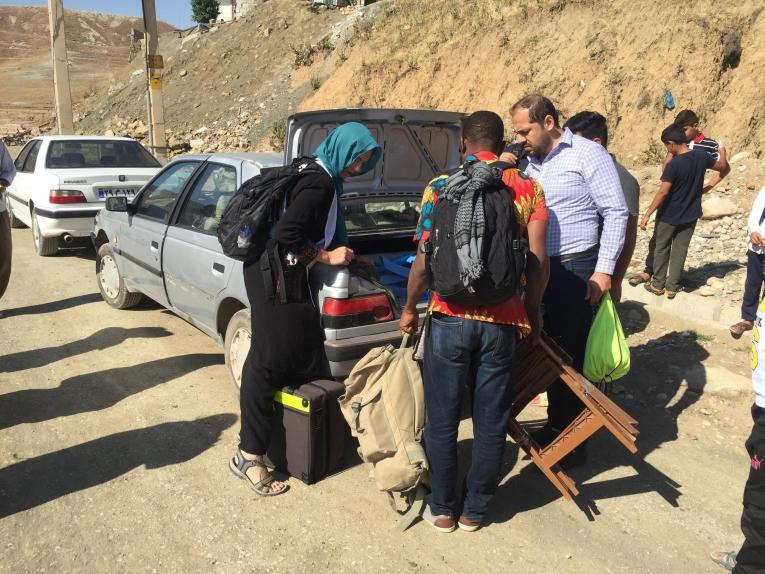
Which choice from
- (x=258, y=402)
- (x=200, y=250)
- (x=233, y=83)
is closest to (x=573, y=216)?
(x=258, y=402)

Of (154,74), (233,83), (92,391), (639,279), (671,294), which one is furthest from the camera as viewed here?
(233,83)

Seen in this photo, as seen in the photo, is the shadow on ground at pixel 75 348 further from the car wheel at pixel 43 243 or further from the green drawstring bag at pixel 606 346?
the green drawstring bag at pixel 606 346

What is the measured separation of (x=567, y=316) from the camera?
11.6ft

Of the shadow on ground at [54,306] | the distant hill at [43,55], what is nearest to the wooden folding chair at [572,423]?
the shadow on ground at [54,306]

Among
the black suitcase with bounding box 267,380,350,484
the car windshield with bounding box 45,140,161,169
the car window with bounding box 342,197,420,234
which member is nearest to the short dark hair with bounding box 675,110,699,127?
the car window with bounding box 342,197,420,234

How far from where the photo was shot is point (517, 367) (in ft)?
10.9

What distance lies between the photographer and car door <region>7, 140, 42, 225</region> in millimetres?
8461

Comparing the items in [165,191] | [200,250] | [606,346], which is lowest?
[606,346]

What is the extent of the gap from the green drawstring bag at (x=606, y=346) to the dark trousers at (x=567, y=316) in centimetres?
15

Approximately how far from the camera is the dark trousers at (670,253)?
633 centimetres

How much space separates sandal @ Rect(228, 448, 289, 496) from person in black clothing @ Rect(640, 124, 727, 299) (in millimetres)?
4526

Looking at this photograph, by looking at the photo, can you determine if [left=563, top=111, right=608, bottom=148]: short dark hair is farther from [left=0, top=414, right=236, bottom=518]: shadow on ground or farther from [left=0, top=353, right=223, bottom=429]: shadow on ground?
[left=0, top=353, right=223, bottom=429]: shadow on ground

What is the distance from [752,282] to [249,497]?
4.25 metres

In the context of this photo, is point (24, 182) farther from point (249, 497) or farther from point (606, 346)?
point (606, 346)
